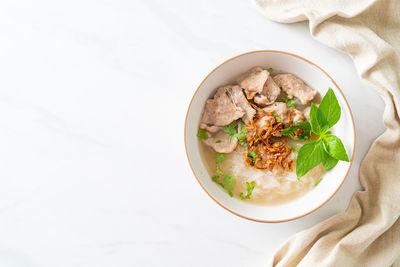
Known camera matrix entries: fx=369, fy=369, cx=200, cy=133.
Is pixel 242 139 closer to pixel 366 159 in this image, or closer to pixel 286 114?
pixel 286 114

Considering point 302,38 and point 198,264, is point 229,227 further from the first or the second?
point 302,38

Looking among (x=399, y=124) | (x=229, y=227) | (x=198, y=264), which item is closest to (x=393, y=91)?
(x=399, y=124)

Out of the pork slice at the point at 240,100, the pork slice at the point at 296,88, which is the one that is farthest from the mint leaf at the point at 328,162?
the pork slice at the point at 240,100

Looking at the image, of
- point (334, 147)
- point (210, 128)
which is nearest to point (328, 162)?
point (334, 147)

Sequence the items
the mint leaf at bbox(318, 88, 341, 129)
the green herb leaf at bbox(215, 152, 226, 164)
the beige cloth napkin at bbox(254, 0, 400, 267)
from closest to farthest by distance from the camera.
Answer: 1. the mint leaf at bbox(318, 88, 341, 129)
2. the beige cloth napkin at bbox(254, 0, 400, 267)
3. the green herb leaf at bbox(215, 152, 226, 164)

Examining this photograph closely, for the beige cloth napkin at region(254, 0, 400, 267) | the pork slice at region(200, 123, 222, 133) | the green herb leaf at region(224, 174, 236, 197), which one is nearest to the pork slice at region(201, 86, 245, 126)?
the pork slice at region(200, 123, 222, 133)

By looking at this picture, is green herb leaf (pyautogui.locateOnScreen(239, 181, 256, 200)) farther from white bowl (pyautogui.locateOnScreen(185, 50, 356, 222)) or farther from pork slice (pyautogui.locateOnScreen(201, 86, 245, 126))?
pork slice (pyautogui.locateOnScreen(201, 86, 245, 126))
